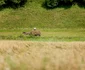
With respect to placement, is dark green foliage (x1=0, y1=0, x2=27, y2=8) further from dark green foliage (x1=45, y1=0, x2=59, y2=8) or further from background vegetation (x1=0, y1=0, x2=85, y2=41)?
dark green foliage (x1=45, y1=0, x2=59, y2=8)

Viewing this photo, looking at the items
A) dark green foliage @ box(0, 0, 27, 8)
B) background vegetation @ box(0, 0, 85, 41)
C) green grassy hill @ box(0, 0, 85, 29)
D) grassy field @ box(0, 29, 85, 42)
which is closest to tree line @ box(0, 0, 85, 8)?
dark green foliage @ box(0, 0, 27, 8)

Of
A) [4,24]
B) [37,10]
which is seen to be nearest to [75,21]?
[37,10]

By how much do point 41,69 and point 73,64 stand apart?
0.29m

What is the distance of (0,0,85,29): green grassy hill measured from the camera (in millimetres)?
44409

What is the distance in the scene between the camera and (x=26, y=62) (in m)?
2.27

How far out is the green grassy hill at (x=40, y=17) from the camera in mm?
44409

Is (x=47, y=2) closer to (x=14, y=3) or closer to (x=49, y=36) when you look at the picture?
(x=14, y=3)

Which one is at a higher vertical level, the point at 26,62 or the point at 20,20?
the point at 26,62

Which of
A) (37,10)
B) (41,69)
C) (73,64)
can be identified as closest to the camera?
(41,69)

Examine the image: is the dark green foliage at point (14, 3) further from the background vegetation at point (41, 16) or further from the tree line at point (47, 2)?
the background vegetation at point (41, 16)

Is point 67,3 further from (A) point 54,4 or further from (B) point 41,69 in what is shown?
(B) point 41,69

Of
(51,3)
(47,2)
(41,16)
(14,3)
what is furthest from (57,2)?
(14,3)

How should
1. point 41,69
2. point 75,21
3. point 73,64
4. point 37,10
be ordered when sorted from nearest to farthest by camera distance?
point 41,69, point 73,64, point 75,21, point 37,10

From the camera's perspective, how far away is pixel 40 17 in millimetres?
46594
